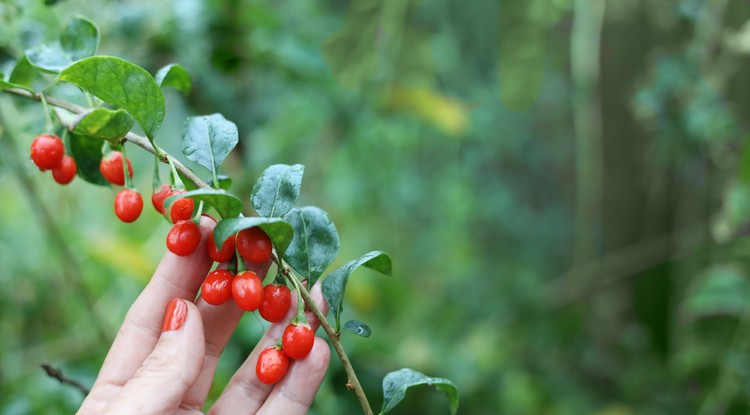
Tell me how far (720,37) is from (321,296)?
4.12 ft

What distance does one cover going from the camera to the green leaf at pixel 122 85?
1.87 ft

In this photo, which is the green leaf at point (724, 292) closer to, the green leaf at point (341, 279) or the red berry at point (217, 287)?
the green leaf at point (341, 279)

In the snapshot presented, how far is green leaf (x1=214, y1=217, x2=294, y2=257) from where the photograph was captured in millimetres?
538

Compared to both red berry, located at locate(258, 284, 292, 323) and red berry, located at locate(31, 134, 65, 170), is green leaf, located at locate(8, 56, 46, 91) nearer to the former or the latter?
red berry, located at locate(31, 134, 65, 170)

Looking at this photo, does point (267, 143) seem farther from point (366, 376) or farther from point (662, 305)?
point (662, 305)

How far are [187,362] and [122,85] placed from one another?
0.28m

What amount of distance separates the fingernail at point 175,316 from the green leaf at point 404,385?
23 centimetres

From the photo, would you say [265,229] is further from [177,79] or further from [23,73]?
[23,73]

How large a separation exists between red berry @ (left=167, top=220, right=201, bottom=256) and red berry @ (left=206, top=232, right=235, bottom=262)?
0.02 metres

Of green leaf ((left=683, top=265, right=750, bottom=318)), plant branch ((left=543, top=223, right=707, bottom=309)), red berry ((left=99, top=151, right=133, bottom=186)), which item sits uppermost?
red berry ((left=99, top=151, right=133, bottom=186))

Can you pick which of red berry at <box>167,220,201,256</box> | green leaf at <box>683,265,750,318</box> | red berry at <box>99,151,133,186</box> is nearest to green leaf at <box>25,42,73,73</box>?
red berry at <box>99,151,133,186</box>

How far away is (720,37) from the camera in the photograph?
1.48m

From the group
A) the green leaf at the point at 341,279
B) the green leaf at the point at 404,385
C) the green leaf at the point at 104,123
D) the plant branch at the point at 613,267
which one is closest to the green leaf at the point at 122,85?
the green leaf at the point at 104,123

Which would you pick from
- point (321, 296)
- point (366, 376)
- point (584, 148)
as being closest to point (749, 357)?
point (366, 376)
